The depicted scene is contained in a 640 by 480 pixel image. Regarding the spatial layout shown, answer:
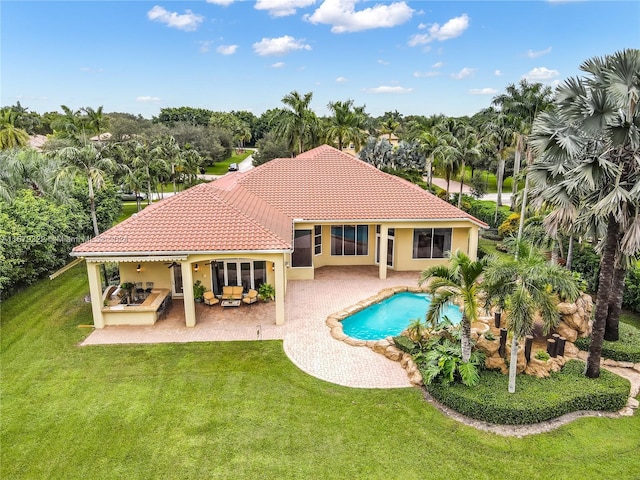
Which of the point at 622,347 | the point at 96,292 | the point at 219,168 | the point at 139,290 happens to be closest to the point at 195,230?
the point at 96,292

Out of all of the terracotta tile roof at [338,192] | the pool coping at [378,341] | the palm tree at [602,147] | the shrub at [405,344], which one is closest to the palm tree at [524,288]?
the palm tree at [602,147]

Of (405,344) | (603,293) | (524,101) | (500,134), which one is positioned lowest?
(405,344)

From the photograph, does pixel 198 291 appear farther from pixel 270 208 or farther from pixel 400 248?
pixel 400 248

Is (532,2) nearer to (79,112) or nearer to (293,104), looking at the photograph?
(293,104)

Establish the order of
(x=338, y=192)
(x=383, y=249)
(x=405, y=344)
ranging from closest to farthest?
1. (x=405, y=344)
2. (x=383, y=249)
3. (x=338, y=192)

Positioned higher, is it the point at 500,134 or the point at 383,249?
the point at 500,134

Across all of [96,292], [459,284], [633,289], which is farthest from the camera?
[633,289]

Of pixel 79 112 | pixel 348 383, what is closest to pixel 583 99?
pixel 348 383

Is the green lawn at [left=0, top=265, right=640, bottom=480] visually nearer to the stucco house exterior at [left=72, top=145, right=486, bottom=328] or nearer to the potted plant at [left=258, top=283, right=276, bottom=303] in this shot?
the stucco house exterior at [left=72, top=145, right=486, bottom=328]
